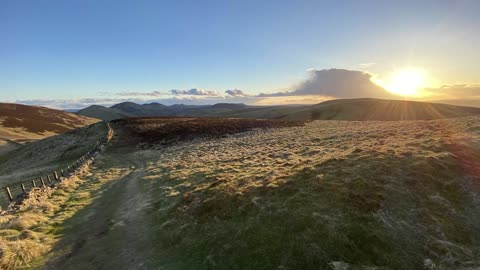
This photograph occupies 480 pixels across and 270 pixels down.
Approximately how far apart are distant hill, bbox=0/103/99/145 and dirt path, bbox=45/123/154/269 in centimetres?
9392

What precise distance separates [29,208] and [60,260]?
950cm

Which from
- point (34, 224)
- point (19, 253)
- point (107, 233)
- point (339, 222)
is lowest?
point (34, 224)

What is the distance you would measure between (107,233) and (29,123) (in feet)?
462

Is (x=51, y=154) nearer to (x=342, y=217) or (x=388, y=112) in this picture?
(x=342, y=217)

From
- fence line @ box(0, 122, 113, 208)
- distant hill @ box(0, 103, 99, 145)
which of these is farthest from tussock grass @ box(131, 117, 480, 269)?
distant hill @ box(0, 103, 99, 145)

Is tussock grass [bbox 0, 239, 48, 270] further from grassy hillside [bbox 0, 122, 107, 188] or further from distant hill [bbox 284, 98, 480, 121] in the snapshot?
distant hill [bbox 284, 98, 480, 121]

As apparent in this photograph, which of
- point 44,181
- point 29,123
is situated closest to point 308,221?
point 44,181

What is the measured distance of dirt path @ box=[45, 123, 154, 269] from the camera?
1262cm

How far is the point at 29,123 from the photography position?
128375 mm

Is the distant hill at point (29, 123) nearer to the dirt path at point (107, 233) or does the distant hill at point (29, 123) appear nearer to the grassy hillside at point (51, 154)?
the grassy hillside at point (51, 154)

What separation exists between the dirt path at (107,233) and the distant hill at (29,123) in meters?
93.9

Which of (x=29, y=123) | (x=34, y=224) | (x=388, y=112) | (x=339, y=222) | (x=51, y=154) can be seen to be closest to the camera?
(x=339, y=222)

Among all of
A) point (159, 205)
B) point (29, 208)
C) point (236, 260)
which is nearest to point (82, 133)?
point (29, 208)

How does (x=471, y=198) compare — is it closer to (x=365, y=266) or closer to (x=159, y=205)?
(x=365, y=266)
